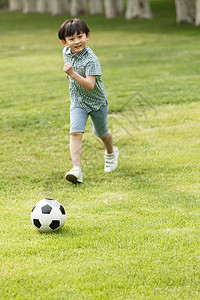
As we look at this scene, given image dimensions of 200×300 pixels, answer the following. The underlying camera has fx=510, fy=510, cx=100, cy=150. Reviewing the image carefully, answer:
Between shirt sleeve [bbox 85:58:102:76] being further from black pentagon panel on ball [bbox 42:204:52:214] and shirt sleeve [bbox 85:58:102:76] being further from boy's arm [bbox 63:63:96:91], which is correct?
black pentagon panel on ball [bbox 42:204:52:214]

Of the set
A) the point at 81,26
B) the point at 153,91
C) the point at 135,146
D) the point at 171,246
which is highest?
the point at 81,26

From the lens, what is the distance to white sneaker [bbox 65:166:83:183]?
5395 millimetres

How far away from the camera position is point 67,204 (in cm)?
491

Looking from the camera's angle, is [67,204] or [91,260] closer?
[91,260]

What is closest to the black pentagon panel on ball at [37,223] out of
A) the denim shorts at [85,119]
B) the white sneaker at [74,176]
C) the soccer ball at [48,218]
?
the soccer ball at [48,218]

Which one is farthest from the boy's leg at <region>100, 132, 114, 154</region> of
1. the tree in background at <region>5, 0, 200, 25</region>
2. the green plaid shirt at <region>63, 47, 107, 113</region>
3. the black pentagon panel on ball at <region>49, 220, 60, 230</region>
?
the tree in background at <region>5, 0, 200, 25</region>

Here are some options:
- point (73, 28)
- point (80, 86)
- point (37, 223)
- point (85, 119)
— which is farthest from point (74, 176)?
point (73, 28)

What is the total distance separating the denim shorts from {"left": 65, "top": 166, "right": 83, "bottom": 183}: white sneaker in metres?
0.44

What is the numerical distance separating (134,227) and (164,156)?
2.32 m

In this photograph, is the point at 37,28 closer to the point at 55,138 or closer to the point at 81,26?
the point at 55,138

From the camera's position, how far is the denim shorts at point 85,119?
18.3ft

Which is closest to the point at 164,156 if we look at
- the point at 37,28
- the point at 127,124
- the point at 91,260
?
the point at 127,124

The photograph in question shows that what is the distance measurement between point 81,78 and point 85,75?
33 cm

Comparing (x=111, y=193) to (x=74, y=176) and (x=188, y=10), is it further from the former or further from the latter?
(x=188, y=10)
